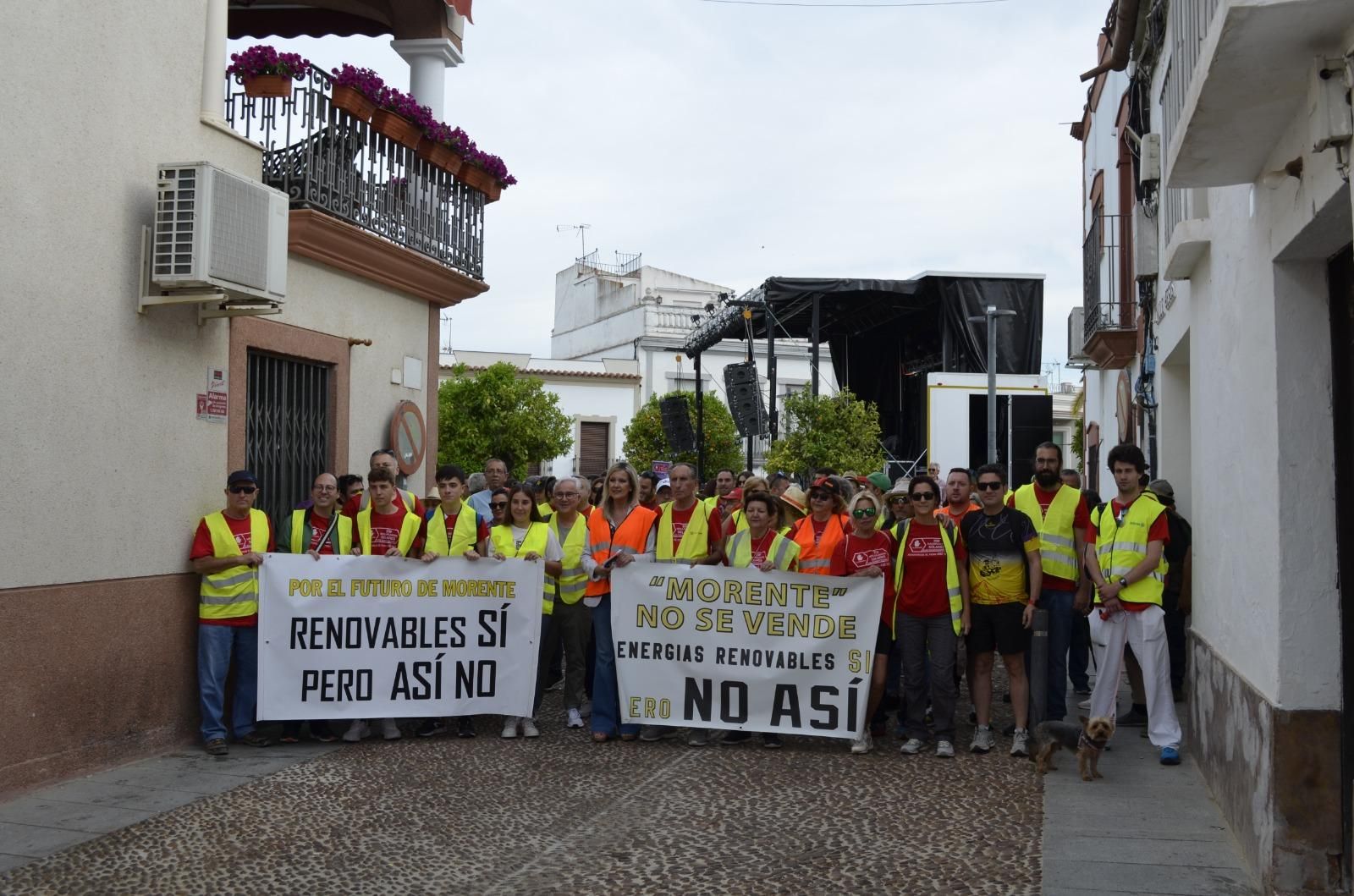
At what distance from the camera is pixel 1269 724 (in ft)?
18.2

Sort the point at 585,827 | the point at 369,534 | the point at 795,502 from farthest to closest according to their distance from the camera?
the point at 795,502 → the point at 369,534 → the point at 585,827

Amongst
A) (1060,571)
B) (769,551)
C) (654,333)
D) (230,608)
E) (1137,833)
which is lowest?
(1137,833)

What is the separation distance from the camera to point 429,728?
9.03 meters

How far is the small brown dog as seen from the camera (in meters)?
7.52

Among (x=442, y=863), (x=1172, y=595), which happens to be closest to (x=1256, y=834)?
(x=442, y=863)

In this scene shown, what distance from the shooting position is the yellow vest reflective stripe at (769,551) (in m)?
8.77

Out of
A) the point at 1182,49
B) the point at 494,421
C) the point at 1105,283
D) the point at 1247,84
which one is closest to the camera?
the point at 1247,84

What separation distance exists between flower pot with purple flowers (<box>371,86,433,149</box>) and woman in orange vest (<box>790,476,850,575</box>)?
16.1 feet

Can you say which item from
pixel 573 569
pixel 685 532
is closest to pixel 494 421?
pixel 573 569

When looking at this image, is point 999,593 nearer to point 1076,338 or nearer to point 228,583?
point 228,583

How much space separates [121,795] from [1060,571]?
5.95 m

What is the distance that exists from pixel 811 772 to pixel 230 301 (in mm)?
4730

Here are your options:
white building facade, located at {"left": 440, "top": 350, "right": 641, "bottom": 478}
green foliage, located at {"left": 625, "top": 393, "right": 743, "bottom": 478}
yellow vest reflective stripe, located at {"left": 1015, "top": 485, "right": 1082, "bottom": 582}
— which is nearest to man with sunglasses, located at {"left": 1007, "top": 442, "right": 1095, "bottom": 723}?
yellow vest reflective stripe, located at {"left": 1015, "top": 485, "right": 1082, "bottom": 582}

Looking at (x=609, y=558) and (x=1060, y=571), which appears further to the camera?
(x=609, y=558)
